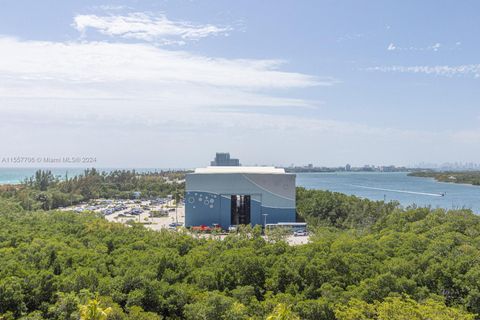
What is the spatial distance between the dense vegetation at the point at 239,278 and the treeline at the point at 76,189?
3202 cm

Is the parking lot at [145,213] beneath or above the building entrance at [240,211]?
beneath

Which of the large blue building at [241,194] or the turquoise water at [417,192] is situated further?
the turquoise water at [417,192]

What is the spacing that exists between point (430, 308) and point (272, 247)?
24.8 feet

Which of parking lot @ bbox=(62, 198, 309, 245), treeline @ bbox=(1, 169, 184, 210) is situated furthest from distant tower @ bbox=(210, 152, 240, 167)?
parking lot @ bbox=(62, 198, 309, 245)

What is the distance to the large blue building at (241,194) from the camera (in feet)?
114

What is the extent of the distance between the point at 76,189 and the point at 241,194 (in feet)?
118

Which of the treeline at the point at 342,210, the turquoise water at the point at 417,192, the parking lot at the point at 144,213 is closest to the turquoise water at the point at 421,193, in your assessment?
the turquoise water at the point at 417,192

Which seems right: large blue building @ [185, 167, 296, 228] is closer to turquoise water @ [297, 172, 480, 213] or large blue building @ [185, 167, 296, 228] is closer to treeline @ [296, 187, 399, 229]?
treeline @ [296, 187, 399, 229]

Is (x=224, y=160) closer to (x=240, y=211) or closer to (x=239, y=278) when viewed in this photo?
(x=240, y=211)

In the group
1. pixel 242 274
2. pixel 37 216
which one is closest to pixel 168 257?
pixel 242 274

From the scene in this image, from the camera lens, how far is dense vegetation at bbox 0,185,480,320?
11.9 m

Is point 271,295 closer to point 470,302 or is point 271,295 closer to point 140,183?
point 470,302

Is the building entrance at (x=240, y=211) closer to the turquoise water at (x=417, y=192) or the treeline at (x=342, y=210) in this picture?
the treeline at (x=342, y=210)

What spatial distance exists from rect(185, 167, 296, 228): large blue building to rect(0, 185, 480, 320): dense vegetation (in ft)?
48.5
